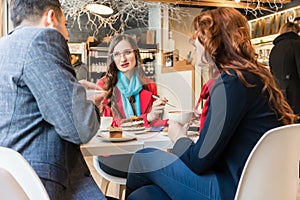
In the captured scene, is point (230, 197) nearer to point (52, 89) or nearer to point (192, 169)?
point (192, 169)

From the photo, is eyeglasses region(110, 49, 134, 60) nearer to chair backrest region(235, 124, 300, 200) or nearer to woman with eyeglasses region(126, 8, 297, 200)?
woman with eyeglasses region(126, 8, 297, 200)

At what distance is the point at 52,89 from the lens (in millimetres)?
968

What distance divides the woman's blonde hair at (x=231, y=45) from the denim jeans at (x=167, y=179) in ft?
1.27

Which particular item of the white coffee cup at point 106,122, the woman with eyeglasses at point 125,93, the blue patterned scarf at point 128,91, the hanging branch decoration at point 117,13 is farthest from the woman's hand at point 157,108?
the hanging branch decoration at point 117,13

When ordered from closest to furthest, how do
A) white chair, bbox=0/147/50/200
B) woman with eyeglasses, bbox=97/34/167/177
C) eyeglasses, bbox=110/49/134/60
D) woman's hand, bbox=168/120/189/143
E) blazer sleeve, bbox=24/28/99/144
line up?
white chair, bbox=0/147/50/200 < blazer sleeve, bbox=24/28/99/144 < woman's hand, bbox=168/120/189/143 < woman with eyeglasses, bbox=97/34/167/177 < eyeglasses, bbox=110/49/134/60

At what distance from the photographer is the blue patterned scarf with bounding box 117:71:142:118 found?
1.89 meters

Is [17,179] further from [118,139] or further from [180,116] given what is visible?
[180,116]

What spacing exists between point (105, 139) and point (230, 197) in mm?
626

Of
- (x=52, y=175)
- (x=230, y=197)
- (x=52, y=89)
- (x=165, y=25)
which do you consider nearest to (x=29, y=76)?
(x=52, y=89)

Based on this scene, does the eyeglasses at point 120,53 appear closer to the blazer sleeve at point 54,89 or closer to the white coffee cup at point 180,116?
the white coffee cup at point 180,116

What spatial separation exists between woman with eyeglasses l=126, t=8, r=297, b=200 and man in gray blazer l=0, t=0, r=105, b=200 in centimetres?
44

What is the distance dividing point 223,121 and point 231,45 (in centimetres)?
35

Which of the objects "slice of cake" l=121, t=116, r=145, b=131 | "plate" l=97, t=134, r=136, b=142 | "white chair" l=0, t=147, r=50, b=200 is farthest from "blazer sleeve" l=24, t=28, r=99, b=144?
"slice of cake" l=121, t=116, r=145, b=131

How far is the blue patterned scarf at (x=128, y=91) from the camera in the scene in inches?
74.5
